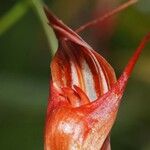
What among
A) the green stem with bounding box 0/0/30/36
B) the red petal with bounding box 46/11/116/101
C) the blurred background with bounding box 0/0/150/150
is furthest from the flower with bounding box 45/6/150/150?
the blurred background with bounding box 0/0/150/150

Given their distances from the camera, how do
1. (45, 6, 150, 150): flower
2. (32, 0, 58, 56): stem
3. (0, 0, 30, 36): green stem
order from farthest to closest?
(0, 0, 30, 36): green stem
(32, 0, 58, 56): stem
(45, 6, 150, 150): flower

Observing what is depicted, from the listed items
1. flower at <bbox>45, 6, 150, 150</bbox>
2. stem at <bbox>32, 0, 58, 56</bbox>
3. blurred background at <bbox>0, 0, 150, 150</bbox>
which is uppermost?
stem at <bbox>32, 0, 58, 56</bbox>

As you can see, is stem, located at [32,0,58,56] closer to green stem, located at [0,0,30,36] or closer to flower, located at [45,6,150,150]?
flower, located at [45,6,150,150]

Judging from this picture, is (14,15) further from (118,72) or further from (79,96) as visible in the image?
(118,72)

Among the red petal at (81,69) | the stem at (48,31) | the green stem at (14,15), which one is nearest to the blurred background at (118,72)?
the green stem at (14,15)

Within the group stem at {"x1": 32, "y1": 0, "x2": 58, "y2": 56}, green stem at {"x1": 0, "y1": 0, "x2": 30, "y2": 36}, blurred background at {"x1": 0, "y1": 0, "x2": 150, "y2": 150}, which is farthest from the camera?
blurred background at {"x1": 0, "y1": 0, "x2": 150, "y2": 150}

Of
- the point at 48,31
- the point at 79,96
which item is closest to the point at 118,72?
the point at 48,31

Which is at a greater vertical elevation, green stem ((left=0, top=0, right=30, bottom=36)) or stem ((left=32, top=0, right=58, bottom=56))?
stem ((left=32, top=0, right=58, bottom=56))

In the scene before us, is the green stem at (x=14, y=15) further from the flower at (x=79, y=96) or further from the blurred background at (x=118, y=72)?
the flower at (x=79, y=96)

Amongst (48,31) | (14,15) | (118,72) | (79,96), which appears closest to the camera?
(79,96)
